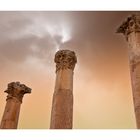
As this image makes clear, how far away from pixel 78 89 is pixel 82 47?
14.2 ft

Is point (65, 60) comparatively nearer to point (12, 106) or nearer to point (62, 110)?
Result: point (62, 110)

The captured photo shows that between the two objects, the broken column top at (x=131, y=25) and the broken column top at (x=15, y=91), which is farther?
the broken column top at (x=15, y=91)

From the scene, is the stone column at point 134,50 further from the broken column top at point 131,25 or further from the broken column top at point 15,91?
the broken column top at point 15,91

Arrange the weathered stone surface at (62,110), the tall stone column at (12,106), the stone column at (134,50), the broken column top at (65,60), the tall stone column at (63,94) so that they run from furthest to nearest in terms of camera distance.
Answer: the tall stone column at (12,106) → the broken column top at (65,60) → the tall stone column at (63,94) → the weathered stone surface at (62,110) → the stone column at (134,50)

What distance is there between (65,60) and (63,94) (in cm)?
222

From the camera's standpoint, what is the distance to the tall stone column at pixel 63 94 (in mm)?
12398

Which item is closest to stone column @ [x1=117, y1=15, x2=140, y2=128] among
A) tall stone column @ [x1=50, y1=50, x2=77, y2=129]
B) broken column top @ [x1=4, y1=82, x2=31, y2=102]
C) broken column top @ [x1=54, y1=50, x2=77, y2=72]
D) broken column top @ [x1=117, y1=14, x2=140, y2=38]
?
broken column top @ [x1=117, y1=14, x2=140, y2=38]

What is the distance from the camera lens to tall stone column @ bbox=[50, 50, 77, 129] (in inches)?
488

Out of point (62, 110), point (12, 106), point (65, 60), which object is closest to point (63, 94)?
point (62, 110)

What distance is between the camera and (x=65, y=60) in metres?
14.6

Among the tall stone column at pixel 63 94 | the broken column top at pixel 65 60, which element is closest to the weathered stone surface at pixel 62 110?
the tall stone column at pixel 63 94
